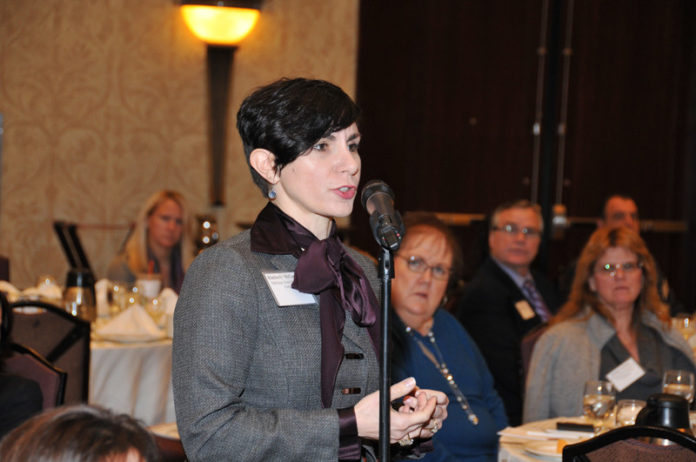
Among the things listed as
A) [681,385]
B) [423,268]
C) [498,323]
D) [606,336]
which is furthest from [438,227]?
[498,323]

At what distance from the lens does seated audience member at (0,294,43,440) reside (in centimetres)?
251

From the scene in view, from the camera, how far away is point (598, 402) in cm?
301

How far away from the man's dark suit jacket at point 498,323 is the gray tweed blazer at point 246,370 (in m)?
2.83

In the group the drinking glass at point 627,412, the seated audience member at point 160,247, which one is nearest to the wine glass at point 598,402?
the drinking glass at point 627,412

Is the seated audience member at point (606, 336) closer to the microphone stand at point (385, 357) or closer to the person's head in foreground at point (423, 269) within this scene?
the person's head in foreground at point (423, 269)

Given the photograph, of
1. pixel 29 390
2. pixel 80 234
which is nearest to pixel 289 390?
pixel 29 390

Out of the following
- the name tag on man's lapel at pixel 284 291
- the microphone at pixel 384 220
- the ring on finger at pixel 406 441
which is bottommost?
the ring on finger at pixel 406 441

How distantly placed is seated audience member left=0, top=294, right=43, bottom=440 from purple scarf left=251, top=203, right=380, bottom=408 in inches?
42.5

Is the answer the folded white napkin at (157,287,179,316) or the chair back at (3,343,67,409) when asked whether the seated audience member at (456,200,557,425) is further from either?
the chair back at (3,343,67,409)

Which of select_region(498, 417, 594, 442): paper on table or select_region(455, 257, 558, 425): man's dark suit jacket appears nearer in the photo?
select_region(498, 417, 594, 442): paper on table

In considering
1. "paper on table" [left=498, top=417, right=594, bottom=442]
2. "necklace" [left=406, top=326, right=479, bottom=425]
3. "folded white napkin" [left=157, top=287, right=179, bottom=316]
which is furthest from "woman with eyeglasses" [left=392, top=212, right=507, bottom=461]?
"folded white napkin" [left=157, top=287, right=179, bottom=316]

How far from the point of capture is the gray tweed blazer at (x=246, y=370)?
167cm

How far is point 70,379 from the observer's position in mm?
3346

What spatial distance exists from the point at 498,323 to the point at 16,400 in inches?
110
